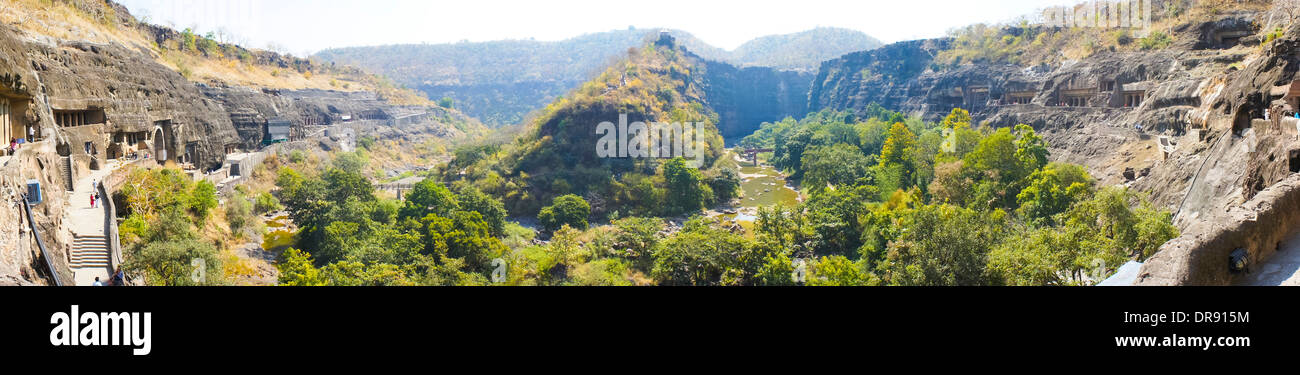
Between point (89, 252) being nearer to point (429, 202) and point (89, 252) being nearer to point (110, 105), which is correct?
point (110, 105)

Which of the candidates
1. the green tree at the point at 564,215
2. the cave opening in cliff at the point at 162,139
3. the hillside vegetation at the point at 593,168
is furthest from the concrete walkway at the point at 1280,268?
the cave opening in cliff at the point at 162,139

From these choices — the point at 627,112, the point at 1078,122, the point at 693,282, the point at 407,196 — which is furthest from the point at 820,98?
the point at 693,282

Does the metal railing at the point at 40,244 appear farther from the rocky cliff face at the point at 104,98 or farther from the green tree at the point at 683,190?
the green tree at the point at 683,190

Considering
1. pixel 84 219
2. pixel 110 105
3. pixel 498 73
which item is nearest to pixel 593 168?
pixel 110 105

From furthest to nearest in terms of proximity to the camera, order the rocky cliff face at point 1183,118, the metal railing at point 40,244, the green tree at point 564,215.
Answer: the green tree at point 564,215
the metal railing at point 40,244
the rocky cliff face at point 1183,118

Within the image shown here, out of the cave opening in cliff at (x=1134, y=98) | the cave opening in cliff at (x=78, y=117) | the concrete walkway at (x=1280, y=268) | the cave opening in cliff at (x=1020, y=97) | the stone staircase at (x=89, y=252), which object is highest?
the cave opening in cliff at (x=1020, y=97)

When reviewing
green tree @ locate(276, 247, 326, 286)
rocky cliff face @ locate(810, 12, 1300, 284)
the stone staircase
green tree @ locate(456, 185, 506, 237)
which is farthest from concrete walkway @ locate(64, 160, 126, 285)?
rocky cliff face @ locate(810, 12, 1300, 284)
